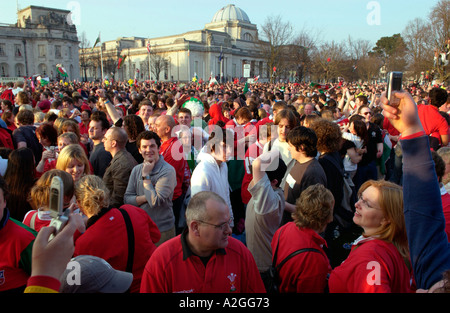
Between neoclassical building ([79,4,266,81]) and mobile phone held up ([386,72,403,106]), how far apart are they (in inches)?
2917

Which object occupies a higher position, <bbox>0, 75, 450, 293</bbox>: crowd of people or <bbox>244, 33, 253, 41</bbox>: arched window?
<bbox>244, 33, 253, 41</bbox>: arched window

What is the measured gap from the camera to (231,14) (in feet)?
310

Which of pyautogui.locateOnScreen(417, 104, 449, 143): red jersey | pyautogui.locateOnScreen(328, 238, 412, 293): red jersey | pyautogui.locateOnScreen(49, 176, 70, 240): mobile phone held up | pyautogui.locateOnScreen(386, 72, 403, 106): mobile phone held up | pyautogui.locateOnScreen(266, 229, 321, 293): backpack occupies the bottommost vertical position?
pyautogui.locateOnScreen(266, 229, 321, 293): backpack

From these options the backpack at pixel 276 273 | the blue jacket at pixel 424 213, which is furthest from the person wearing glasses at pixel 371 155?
the blue jacket at pixel 424 213

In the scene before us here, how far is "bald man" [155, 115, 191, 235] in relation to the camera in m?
4.52

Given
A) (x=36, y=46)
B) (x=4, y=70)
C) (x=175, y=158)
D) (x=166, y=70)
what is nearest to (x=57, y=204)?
(x=175, y=158)

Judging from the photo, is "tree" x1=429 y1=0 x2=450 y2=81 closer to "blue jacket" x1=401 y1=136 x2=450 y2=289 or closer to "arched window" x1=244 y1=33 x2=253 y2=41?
"blue jacket" x1=401 y1=136 x2=450 y2=289

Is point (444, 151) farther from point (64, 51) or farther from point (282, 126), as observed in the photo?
point (64, 51)

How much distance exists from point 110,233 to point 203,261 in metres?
0.87

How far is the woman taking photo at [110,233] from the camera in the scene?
2.47 metres

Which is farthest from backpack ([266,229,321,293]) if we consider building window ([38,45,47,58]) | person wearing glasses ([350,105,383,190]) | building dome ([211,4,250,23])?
building dome ([211,4,250,23])

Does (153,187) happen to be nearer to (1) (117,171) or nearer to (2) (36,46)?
(1) (117,171)

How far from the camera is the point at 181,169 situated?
4.58 meters
